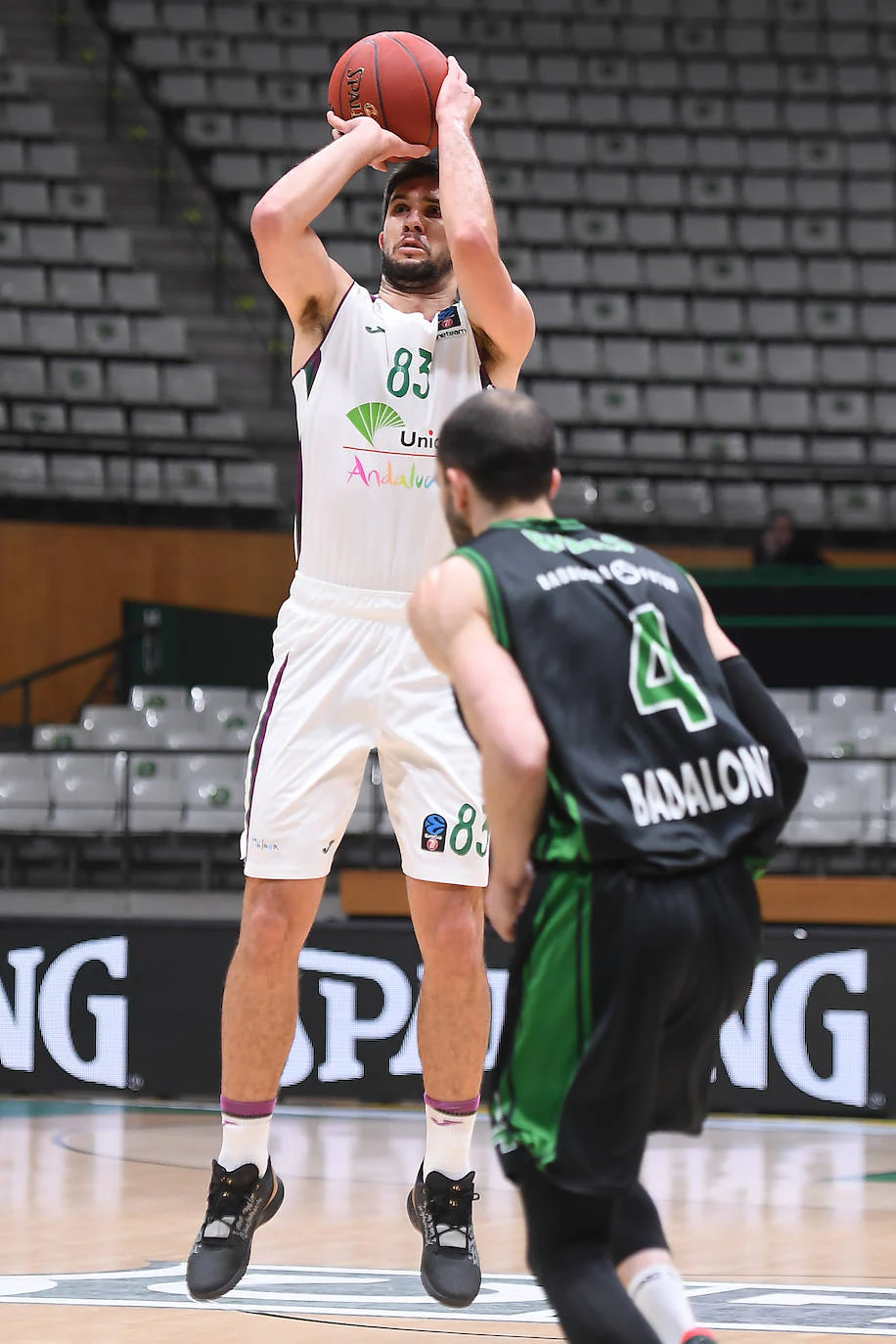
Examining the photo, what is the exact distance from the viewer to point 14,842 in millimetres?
10102

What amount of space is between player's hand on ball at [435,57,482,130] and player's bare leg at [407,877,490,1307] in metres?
1.71

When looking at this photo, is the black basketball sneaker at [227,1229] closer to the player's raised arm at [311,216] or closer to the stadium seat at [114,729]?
the player's raised arm at [311,216]

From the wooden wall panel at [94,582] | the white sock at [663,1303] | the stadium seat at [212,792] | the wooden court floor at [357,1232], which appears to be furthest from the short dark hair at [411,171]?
the wooden wall panel at [94,582]

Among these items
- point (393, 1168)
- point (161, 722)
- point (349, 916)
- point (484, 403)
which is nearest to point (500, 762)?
point (484, 403)

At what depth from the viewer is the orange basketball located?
4285 mm

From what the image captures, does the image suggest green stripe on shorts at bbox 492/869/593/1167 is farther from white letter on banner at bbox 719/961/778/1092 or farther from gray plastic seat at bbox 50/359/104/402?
gray plastic seat at bbox 50/359/104/402

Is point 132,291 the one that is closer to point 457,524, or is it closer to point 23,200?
point 23,200

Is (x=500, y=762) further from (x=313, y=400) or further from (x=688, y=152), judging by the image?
(x=688, y=152)

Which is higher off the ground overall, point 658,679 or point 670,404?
point 670,404

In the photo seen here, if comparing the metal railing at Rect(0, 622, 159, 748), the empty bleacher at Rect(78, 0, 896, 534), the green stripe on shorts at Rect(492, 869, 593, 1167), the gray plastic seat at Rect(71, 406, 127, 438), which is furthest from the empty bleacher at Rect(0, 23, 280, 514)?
the green stripe on shorts at Rect(492, 869, 593, 1167)

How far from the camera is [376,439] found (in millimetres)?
4301

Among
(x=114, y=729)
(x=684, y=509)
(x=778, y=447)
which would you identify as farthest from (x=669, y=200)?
(x=114, y=729)

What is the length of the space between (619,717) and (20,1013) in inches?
231

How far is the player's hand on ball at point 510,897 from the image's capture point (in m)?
2.91
